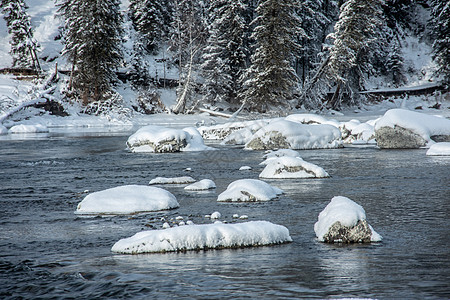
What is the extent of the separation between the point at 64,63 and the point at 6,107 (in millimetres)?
14623

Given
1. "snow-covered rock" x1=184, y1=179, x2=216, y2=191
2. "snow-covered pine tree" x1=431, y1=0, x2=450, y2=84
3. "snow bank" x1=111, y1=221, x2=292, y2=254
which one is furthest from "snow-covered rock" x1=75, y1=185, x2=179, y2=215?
"snow-covered pine tree" x1=431, y1=0, x2=450, y2=84

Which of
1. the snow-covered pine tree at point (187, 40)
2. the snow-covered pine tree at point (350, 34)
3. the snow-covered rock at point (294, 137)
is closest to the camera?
the snow-covered rock at point (294, 137)

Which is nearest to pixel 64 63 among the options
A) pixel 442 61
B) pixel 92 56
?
pixel 92 56

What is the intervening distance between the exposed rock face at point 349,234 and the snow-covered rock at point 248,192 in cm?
300

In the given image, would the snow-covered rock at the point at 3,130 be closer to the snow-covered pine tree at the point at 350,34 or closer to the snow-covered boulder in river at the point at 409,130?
the snow-covered boulder in river at the point at 409,130

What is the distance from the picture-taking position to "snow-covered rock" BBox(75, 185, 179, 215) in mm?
8727

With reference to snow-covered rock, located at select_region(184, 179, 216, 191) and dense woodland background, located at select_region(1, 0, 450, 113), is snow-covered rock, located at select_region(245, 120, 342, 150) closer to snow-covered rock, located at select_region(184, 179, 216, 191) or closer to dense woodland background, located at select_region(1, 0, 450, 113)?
snow-covered rock, located at select_region(184, 179, 216, 191)

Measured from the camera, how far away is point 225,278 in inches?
201

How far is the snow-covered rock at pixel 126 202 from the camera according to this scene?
873 centimetres

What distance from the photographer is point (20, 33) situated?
155 feet

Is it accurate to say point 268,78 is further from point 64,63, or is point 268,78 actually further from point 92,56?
point 64,63

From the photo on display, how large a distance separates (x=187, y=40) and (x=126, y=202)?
42629 millimetres

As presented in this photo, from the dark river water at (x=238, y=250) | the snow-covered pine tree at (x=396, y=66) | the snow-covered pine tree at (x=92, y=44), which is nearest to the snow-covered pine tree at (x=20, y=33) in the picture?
the snow-covered pine tree at (x=92, y=44)

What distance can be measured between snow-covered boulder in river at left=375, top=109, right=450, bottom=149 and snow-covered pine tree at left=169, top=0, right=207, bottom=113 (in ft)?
85.9
